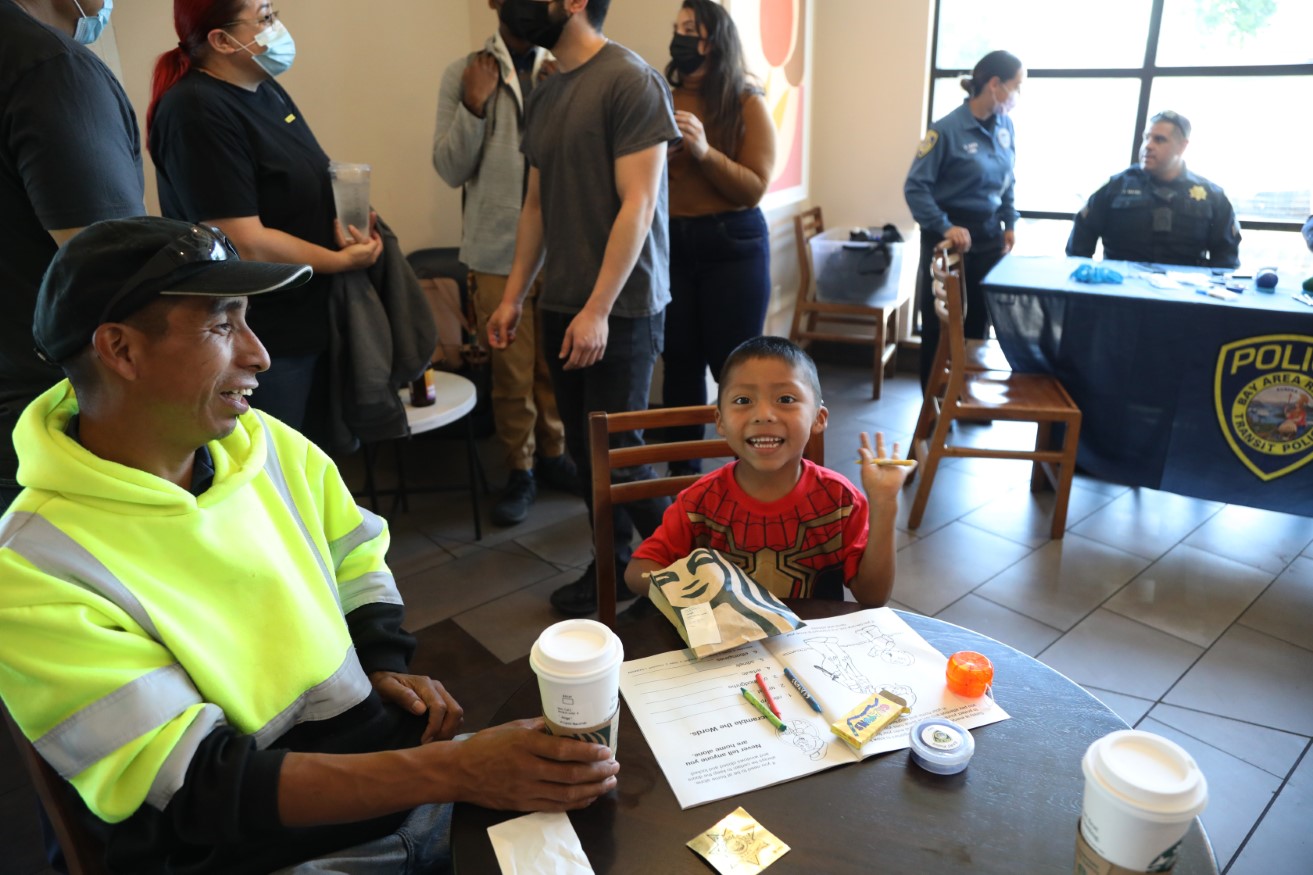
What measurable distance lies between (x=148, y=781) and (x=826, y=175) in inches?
175

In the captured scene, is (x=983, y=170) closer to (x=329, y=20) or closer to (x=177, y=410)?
(x=329, y=20)

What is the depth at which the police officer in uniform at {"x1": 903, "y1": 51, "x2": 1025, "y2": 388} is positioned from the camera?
3.54 m

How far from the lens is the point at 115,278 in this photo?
87 centimetres

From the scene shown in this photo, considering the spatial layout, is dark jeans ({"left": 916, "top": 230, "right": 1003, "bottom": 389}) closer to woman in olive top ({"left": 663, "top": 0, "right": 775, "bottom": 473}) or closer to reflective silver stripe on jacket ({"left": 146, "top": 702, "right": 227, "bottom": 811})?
woman in olive top ({"left": 663, "top": 0, "right": 775, "bottom": 473})

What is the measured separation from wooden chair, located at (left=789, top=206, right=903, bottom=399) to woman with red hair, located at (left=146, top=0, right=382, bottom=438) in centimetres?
276

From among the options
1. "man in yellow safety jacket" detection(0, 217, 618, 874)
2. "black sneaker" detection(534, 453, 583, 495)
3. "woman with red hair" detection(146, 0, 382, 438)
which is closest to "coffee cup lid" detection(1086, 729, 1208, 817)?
"man in yellow safety jacket" detection(0, 217, 618, 874)

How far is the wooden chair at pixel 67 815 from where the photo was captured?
2.75 feet

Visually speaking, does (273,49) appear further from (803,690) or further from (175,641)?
(803,690)

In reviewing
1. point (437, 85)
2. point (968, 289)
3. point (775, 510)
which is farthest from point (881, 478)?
point (437, 85)

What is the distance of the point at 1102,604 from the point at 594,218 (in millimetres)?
1832

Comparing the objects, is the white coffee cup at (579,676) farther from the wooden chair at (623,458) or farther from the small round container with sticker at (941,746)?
the wooden chair at (623,458)

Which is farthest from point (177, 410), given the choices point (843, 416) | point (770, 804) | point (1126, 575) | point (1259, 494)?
point (843, 416)

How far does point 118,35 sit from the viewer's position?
8.87ft

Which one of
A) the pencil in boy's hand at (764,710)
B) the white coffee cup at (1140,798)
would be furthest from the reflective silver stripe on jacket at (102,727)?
the white coffee cup at (1140,798)
